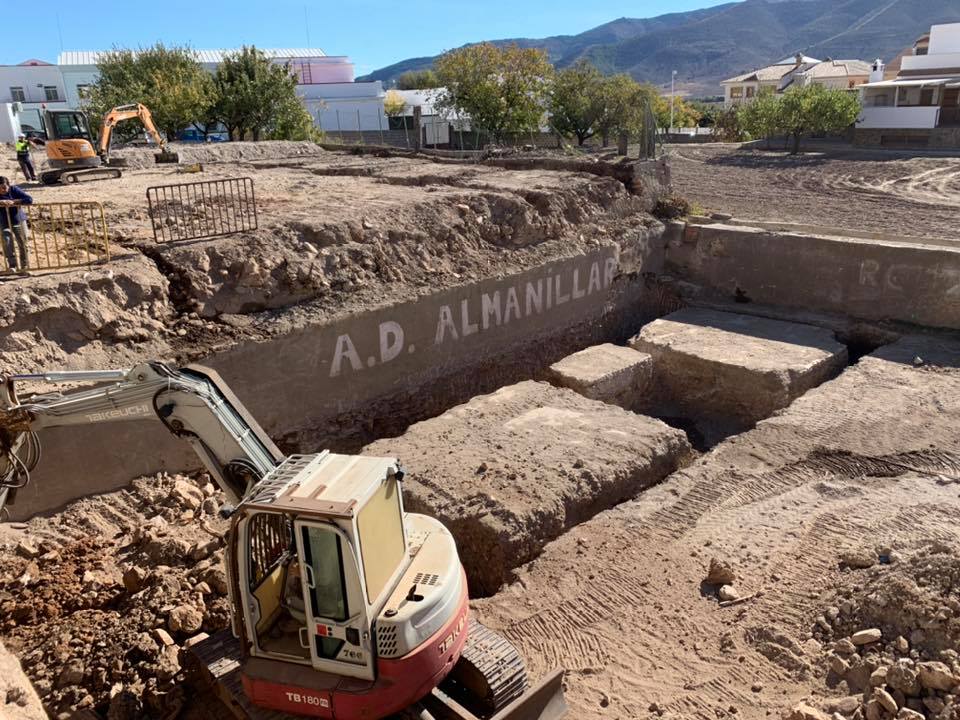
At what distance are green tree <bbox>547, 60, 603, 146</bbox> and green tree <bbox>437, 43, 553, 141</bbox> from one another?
317 centimetres

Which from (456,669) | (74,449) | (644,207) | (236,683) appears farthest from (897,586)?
(644,207)

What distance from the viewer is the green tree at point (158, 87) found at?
27.9 meters

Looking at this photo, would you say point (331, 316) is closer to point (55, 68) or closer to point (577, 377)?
point (577, 377)

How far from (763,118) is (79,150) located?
30.3m

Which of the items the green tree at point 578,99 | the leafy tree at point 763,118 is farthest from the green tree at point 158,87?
the leafy tree at point 763,118

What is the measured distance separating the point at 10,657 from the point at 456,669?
3.55 meters

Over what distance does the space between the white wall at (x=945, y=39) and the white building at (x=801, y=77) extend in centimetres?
661

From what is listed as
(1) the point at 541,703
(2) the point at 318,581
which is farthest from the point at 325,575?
(1) the point at 541,703

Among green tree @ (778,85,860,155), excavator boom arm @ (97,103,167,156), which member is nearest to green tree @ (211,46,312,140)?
excavator boom arm @ (97,103,167,156)

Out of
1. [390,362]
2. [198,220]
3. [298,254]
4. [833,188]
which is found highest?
[198,220]

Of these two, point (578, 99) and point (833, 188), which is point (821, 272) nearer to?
point (833, 188)

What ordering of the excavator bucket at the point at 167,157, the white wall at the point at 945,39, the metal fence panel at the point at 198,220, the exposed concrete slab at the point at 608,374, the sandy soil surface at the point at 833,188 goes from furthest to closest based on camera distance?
the white wall at the point at 945,39 → the excavator bucket at the point at 167,157 → the sandy soil surface at the point at 833,188 → the exposed concrete slab at the point at 608,374 → the metal fence panel at the point at 198,220

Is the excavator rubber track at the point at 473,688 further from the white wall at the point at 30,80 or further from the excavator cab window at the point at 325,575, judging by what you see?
the white wall at the point at 30,80

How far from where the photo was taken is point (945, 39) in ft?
156
